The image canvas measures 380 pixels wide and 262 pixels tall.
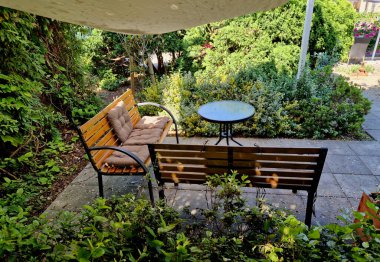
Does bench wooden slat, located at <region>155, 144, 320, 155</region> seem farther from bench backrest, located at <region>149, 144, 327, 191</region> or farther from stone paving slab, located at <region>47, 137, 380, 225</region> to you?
stone paving slab, located at <region>47, 137, 380, 225</region>

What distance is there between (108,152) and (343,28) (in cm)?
803

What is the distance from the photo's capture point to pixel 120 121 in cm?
377

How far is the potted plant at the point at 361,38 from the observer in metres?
10.3

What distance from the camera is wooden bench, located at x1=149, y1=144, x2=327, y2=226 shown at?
2396 millimetres

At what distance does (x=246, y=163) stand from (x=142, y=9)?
1.94m

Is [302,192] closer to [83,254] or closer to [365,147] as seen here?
[365,147]

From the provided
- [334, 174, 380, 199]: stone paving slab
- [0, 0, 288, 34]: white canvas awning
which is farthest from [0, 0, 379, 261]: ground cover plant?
[334, 174, 380, 199]: stone paving slab

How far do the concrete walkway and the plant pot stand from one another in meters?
7.97

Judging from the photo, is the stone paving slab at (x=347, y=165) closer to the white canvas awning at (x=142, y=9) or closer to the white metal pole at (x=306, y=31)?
the white metal pole at (x=306, y=31)

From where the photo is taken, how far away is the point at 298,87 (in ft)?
17.3

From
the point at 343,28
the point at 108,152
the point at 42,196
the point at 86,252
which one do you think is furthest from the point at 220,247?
the point at 343,28

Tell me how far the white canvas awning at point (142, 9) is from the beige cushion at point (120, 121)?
2.54 m

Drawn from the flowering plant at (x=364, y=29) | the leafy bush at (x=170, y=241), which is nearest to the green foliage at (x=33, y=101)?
the leafy bush at (x=170, y=241)

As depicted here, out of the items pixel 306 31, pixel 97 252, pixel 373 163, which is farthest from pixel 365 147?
pixel 97 252
